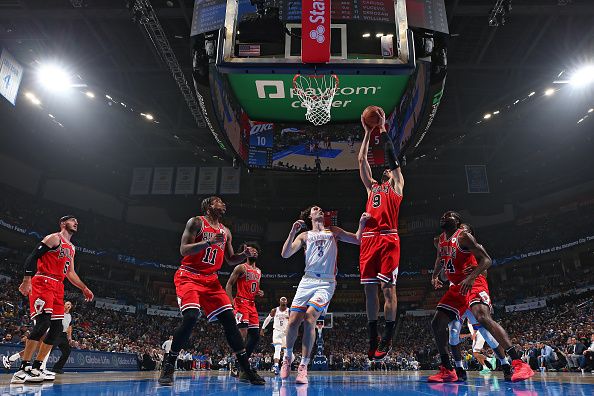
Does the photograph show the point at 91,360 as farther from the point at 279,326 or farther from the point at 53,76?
the point at 53,76

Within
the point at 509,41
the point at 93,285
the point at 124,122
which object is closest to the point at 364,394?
the point at 509,41

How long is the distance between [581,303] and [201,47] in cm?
2508

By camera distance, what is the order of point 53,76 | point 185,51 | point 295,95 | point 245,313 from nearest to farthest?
point 245,313, point 295,95, point 53,76, point 185,51

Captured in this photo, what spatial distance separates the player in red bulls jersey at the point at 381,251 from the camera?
505 centimetres

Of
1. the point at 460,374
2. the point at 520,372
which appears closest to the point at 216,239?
the point at 520,372

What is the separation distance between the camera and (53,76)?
15.7m

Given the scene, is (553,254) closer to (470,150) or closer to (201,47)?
(470,150)

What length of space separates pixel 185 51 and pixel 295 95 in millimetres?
7516

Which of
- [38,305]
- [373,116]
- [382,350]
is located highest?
[373,116]

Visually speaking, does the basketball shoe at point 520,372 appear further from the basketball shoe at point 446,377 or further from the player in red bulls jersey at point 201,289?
the player in red bulls jersey at point 201,289

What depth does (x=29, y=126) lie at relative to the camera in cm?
2416

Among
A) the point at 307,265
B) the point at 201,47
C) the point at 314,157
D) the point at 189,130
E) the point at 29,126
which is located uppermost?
the point at 29,126

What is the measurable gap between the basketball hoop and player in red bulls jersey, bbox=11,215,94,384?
5.24m

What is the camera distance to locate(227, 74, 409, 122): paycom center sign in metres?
9.95
